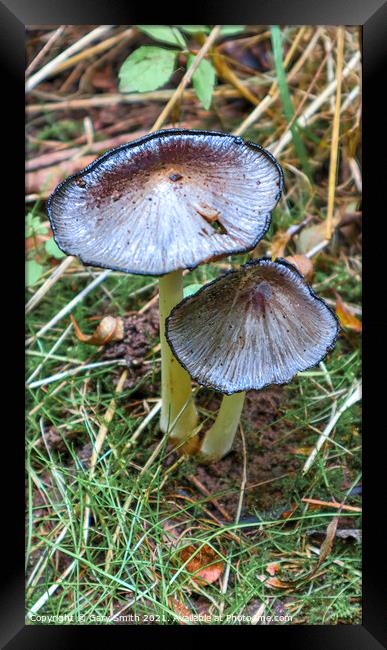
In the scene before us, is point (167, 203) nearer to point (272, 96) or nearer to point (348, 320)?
point (348, 320)

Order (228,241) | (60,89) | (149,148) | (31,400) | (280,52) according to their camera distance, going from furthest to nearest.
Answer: (60,89), (280,52), (31,400), (149,148), (228,241)

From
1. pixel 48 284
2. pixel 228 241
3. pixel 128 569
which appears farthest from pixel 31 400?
pixel 228 241

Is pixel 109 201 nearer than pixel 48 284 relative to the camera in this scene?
Yes

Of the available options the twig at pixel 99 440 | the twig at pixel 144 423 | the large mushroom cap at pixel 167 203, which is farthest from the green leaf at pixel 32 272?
the large mushroom cap at pixel 167 203

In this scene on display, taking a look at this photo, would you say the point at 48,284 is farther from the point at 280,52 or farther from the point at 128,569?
the point at 280,52

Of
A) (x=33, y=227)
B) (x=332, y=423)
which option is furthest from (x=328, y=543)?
(x=33, y=227)
